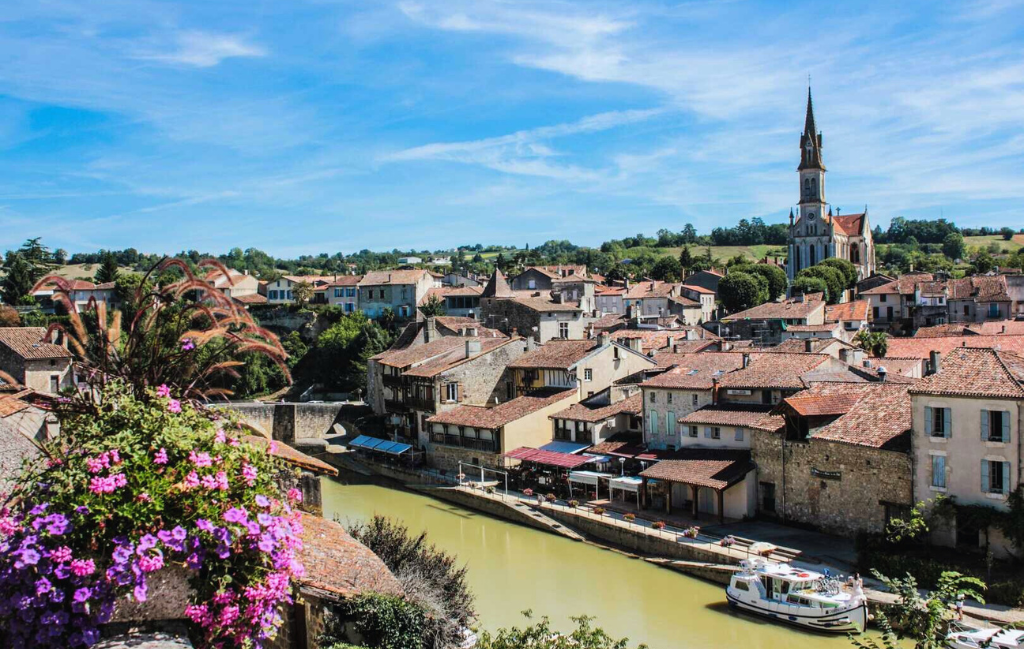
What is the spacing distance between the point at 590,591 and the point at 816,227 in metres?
109

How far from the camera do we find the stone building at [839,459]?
25031 mm

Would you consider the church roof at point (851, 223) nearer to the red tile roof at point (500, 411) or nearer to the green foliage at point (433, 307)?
the green foliage at point (433, 307)

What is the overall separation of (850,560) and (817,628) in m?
3.93

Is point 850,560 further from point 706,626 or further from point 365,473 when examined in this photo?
point 365,473

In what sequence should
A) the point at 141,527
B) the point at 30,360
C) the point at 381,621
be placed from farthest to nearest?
the point at 30,360 < the point at 381,621 < the point at 141,527

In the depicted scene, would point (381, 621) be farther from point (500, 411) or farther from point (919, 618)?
point (500, 411)

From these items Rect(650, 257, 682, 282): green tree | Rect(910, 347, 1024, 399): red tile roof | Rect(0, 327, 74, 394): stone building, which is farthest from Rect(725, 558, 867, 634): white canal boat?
Rect(650, 257, 682, 282): green tree

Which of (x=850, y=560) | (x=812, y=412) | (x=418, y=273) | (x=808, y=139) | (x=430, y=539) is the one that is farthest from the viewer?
(x=808, y=139)

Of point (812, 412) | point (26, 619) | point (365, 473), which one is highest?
point (26, 619)

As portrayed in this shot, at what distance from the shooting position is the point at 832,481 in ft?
86.7

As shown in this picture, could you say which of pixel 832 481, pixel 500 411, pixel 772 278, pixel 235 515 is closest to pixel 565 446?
pixel 500 411

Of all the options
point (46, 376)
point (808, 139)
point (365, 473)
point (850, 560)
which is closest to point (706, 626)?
point (850, 560)

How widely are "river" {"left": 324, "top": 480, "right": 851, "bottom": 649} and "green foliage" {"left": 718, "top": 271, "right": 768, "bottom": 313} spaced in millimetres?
62734

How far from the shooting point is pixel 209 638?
263 inches
